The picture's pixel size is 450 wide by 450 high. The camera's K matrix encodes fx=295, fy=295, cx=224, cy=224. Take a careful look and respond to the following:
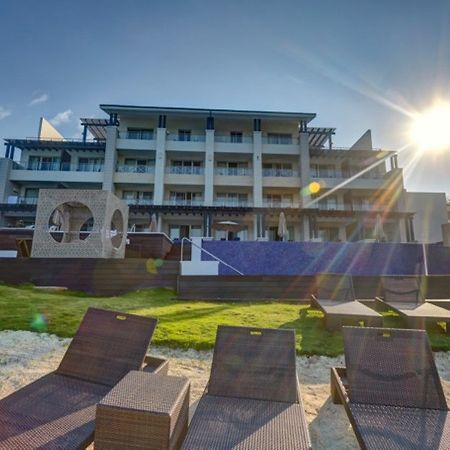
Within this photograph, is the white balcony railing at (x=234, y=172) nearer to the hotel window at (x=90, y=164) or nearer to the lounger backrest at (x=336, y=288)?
the hotel window at (x=90, y=164)

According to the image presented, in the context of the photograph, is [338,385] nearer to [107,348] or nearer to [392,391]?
[392,391]

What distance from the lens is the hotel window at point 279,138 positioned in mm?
26752

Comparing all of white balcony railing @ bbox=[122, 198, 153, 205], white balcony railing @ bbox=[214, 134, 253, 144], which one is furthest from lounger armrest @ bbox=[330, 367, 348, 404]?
Result: white balcony railing @ bbox=[214, 134, 253, 144]

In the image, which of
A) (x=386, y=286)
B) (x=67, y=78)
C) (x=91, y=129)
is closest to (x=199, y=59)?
(x=67, y=78)

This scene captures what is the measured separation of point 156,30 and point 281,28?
134 inches

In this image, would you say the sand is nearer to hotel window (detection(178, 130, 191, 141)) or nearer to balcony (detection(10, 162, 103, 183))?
balcony (detection(10, 162, 103, 183))

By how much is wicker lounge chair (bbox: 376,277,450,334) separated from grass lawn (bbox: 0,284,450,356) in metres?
0.29

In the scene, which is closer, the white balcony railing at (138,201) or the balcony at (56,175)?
the white balcony railing at (138,201)

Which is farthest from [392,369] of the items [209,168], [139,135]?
[139,135]

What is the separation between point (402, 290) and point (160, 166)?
70.8 ft

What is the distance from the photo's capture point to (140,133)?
1058 inches

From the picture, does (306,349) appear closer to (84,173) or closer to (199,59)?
(199,59)

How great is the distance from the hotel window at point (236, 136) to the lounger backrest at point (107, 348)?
25089 millimetres

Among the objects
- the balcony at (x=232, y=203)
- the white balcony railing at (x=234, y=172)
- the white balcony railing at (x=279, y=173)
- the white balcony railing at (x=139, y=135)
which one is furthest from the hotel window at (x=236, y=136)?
the white balcony railing at (x=139, y=135)
